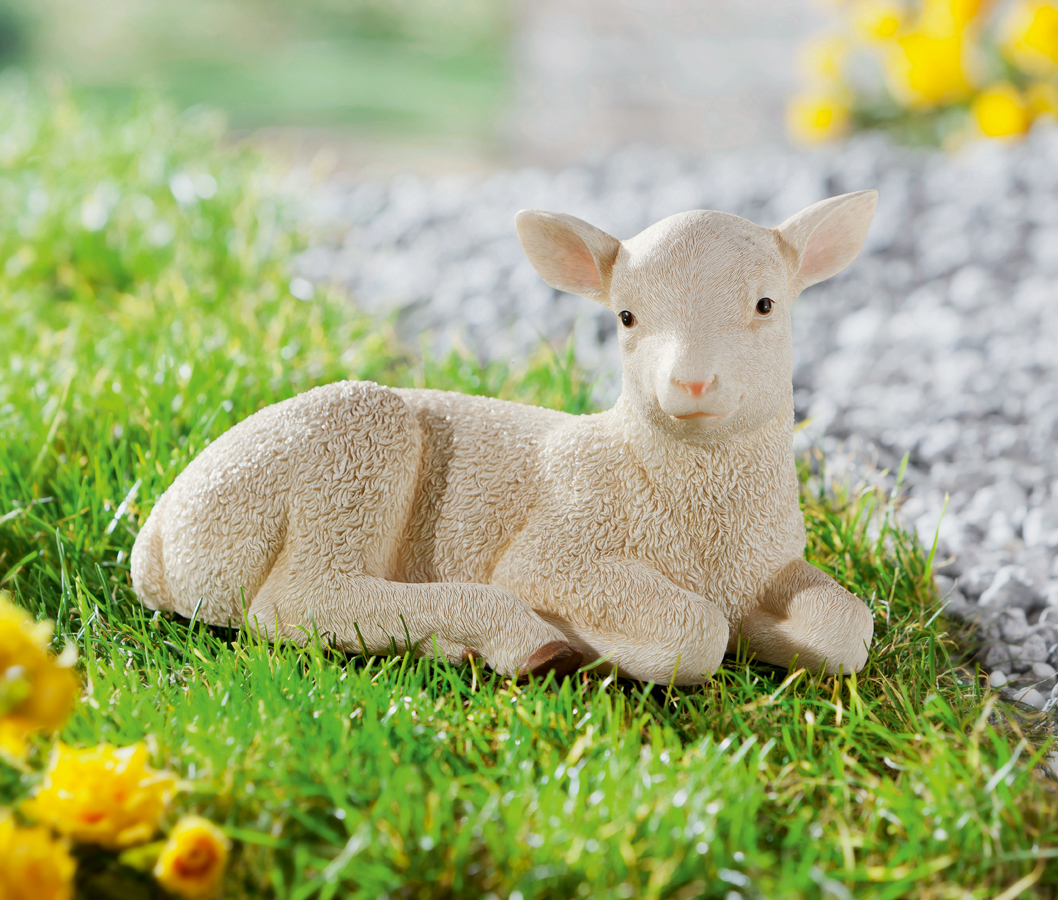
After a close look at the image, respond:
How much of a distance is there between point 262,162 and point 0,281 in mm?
1794

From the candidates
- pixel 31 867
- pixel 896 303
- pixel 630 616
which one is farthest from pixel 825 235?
pixel 896 303

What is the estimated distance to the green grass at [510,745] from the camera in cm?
144

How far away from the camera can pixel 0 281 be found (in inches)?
167

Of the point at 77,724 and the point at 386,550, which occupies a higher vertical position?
the point at 386,550

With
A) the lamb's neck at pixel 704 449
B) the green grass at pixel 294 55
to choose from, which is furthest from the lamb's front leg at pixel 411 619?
the green grass at pixel 294 55

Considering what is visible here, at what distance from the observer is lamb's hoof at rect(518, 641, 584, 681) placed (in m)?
1.79

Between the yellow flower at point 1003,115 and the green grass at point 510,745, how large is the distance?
3.47 metres

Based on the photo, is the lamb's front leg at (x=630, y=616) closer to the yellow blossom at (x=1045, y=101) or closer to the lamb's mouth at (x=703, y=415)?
the lamb's mouth at (x=703, y=415)

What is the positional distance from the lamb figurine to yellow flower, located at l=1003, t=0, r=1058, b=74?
13.4ft

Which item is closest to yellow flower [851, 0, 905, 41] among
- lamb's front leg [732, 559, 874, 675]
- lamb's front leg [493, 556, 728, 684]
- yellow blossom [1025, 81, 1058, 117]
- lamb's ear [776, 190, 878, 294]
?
yellow blossom [1025, 81, 1058, 117]

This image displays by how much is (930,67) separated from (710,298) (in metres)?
4.78

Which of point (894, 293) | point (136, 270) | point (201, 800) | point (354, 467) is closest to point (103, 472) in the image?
point (354, 467)

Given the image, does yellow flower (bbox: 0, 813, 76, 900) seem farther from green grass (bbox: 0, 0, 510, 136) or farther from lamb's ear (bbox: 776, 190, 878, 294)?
green grass (bbox: 0, 0, 510, 136)

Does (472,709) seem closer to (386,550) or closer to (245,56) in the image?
(386,550)
